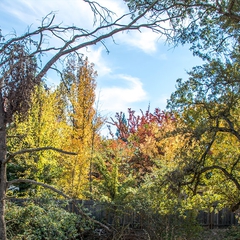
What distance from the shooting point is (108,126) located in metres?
21.4

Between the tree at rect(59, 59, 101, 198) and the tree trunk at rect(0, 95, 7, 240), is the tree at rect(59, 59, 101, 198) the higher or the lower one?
the higher one

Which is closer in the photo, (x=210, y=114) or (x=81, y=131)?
(x=210, y=114)

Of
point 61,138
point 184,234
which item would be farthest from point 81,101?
point 184,234

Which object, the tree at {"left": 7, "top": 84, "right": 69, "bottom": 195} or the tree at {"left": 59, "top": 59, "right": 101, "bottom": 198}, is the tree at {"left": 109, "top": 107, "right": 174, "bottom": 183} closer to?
the tree at {"left": 59, "top": 59, "right": 101, "bottom": 198}

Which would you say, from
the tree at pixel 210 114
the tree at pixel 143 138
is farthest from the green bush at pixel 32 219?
the tree at pixel 143 138

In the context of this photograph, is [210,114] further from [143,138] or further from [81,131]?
[143,138]

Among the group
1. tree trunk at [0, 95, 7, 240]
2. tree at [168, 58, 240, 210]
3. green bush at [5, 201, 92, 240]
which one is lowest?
green bush at [5, 201, 92, 240]

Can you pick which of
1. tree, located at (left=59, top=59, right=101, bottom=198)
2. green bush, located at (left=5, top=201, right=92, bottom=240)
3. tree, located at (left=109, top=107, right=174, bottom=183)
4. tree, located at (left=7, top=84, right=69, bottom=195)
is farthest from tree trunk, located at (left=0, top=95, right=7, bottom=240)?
tree, located at (left=7, top=84, right=69, bottom=195)

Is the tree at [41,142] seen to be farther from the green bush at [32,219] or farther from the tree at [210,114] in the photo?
the tree at [210,114]

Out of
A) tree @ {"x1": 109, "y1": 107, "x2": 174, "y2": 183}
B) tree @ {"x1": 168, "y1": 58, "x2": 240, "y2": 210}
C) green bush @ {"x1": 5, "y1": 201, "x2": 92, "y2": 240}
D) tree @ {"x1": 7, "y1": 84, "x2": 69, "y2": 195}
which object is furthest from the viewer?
tree @ {"x1": 109, "y1": 107, "x2": 174, "y2": 183}

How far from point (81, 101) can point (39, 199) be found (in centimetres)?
786

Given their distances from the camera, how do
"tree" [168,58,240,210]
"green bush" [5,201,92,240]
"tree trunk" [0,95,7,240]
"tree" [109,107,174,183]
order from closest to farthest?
"tree trunk" [0,95,7,240] → "green bush" [5,201,92,240] → "tree" [168,58,240,210] → "tree" [109,107,174,183]

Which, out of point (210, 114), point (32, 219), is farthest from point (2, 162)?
point (210, 114)

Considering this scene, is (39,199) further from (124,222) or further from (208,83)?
(208,83)
